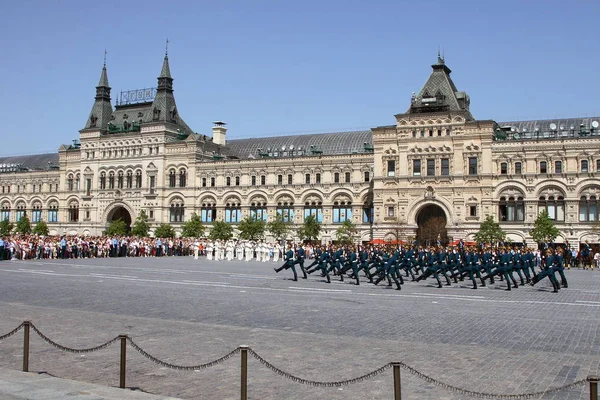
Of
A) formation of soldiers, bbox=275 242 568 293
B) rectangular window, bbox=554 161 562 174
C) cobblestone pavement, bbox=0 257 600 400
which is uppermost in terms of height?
rectangular window, bbox=554 161 562 174

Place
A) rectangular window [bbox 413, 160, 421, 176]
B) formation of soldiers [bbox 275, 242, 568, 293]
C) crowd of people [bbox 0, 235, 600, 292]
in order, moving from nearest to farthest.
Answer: formation of soldiers [bbox 275, 242, 568, 293], crowd of people [bbox 0, 235, 600, 292], rectangular window [bbox 413, 160, 421, 176]

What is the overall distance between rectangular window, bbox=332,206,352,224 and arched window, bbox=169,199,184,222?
20458 mm

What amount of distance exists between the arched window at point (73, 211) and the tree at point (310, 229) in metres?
35.5

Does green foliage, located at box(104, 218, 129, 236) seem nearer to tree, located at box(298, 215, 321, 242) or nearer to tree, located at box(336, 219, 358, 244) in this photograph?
tree, located at box(298, 215, 321, 242)

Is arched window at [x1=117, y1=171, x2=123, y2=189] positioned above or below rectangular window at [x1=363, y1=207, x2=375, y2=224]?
above

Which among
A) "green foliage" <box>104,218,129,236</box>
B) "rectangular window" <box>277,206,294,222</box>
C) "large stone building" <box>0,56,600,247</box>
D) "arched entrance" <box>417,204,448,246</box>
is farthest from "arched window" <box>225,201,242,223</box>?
"arched entrance" <box>417,204,448,246</box>

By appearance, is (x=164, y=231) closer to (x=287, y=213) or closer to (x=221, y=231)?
(x=221, y=231)

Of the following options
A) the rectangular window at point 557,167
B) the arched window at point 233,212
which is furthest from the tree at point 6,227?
the rectangular window at point 557,167

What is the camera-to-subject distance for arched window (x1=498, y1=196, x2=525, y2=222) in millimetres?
61438

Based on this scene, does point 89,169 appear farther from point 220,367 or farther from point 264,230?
point 220,367

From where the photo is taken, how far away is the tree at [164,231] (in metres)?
74.5

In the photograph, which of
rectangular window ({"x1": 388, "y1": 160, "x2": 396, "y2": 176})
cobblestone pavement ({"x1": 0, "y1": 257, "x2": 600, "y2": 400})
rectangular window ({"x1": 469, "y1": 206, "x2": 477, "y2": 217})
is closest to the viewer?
cobblestone pavement ({"x1": 0, "y1": 257, "x2": 600, "y2": 400})

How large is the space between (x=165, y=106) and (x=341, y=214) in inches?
1118

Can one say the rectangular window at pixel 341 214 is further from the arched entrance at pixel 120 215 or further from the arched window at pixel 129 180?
the arched entrance at pixel 120 215
